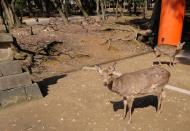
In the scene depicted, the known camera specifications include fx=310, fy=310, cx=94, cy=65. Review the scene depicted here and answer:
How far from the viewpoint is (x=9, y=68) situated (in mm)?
8492

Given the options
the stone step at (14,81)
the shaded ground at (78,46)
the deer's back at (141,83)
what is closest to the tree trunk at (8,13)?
the shaded ground at (78,46)

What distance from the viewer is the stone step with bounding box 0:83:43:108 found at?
8219 mm

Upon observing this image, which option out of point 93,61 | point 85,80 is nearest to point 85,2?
point 93,61

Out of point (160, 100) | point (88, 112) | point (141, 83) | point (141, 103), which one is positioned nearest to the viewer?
point (141, 83)

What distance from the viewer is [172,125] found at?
6.97m

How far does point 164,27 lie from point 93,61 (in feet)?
11.8

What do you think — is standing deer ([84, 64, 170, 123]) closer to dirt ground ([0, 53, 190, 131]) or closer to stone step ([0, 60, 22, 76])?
dirt ground ([0, 53, 190, 131])

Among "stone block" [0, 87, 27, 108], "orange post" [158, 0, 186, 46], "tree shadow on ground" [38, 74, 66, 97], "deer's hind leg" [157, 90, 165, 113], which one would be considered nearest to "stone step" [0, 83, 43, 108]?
"stone block" [0, 87, 27, 108]

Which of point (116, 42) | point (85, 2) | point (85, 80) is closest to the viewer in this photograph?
point (85, 80)

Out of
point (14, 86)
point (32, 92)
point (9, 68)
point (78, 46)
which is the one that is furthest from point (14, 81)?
point (78, 46)

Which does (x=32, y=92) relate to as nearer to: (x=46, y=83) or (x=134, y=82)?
(x=46, y=83)

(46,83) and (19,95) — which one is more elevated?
(19,95)

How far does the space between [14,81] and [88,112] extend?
2261 mm

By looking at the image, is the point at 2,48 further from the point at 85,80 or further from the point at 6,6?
the point at 6,6
